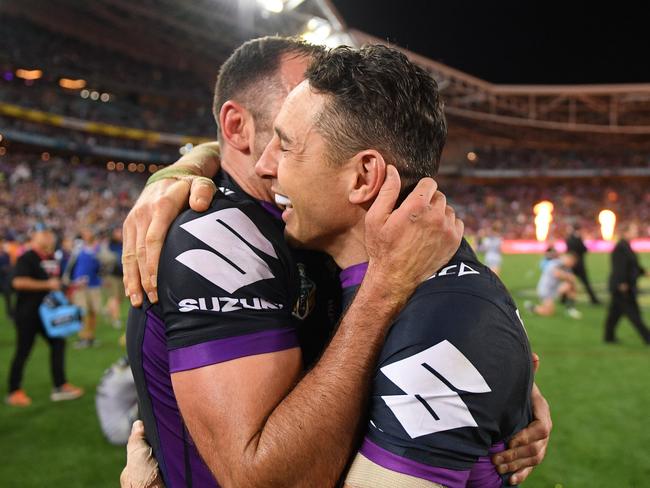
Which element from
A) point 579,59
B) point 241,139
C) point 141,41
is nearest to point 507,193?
point 579,59

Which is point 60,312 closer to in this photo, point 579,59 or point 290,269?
point 290,269

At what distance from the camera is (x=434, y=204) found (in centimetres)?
159

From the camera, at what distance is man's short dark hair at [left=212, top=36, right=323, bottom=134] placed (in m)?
2.14

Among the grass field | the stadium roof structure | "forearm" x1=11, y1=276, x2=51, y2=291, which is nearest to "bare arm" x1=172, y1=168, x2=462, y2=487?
the grass field

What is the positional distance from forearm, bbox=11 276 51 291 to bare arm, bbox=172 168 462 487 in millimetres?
6916

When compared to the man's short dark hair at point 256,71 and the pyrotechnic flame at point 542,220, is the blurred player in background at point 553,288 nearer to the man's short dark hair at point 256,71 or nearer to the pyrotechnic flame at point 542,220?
the man's short dark hair at point 256,71

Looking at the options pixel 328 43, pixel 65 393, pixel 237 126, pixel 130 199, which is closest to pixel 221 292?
pixel 237 126

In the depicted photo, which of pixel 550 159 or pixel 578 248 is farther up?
pixel 578 248

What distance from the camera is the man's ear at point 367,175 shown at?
5.16 ft

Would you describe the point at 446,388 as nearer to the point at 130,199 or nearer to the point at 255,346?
the point at 255,346

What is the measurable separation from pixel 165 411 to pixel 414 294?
2.86ft

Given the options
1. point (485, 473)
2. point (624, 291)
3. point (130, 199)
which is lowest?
point (130, 199)

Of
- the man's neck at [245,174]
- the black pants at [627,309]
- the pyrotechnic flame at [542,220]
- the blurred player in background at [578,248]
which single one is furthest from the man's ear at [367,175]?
the pyrotechnic flame at [542,220]

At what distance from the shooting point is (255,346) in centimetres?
147
